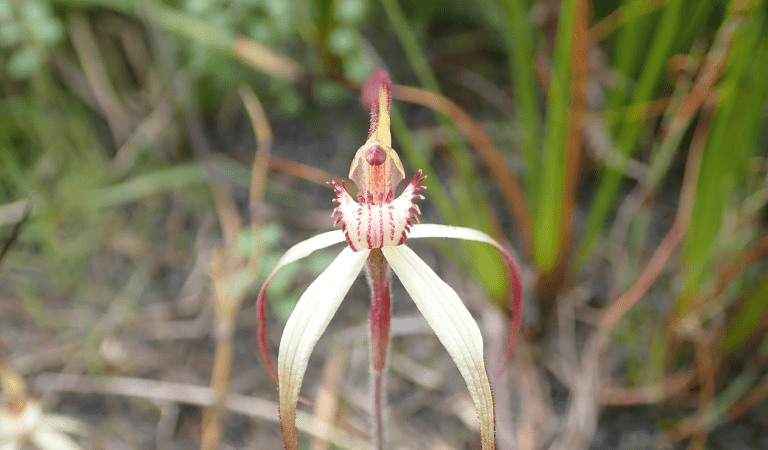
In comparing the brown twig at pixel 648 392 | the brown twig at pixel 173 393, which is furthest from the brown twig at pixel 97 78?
the brown twig at pixel 648 392

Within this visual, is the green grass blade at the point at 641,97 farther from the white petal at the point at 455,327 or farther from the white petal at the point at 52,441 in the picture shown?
the white petal at the point at 52,441

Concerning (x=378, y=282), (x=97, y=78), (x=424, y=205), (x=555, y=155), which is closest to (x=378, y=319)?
(x=378, y=282)

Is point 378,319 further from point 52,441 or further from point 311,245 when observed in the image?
point 52,441

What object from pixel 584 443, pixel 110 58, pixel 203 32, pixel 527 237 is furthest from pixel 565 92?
pixel 110 58

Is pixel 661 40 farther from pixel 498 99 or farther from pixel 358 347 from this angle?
pixel 358 347

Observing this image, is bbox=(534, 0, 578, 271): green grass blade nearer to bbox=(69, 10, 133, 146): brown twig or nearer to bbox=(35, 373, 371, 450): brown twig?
bbox=(35, 373, 371, 450): brown twig

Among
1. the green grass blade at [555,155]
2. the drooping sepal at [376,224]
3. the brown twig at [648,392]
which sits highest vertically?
the green grass blade at [555,155]

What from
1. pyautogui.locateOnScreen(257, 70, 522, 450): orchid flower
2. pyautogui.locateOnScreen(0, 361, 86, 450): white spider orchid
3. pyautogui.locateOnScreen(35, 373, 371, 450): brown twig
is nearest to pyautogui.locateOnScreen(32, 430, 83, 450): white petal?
pyautogui.locateOnScreen(0, 361, 86, 450): white spider orchid
